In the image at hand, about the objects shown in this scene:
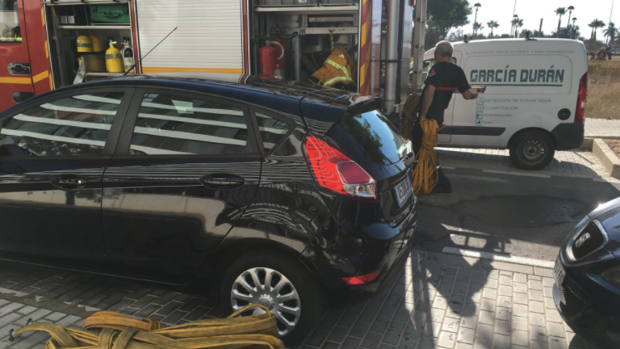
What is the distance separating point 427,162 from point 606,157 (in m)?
3.62

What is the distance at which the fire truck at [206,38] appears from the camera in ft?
18.5

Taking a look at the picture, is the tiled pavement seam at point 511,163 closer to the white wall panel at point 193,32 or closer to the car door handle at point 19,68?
the white wall panel at point 193,32

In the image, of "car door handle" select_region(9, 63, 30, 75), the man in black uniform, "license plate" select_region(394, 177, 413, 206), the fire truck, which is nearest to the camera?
"license plate" select_region(394, 177, 413, 206)

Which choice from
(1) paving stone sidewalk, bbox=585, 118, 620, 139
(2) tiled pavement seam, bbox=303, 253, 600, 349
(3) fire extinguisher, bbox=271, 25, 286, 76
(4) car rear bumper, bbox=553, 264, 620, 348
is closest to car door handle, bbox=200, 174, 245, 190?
(2) tiled pavement seam, bbox=303, 253, 600, 349

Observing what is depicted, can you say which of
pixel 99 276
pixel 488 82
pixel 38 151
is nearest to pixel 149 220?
pixel 99 276

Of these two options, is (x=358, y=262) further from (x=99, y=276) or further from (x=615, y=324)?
(x=99, y=276)

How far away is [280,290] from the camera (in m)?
2.84

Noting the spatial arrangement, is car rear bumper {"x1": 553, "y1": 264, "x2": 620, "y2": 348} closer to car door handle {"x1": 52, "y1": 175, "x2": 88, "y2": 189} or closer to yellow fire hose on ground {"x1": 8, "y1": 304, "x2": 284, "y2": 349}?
yellow fire hose on ground {"x1": 8, "y1": 304, "x2": 284, "y2": 349}

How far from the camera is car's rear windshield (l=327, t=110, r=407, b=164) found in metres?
2.84

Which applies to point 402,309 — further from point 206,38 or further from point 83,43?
point 83,43

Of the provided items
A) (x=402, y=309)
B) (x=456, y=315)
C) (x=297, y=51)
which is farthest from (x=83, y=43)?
(x=456, y=315)

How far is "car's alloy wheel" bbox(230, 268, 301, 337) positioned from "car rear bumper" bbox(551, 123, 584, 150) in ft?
20.6

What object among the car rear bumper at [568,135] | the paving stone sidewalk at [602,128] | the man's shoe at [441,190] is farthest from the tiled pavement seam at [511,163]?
the man's shoe at [441,190]

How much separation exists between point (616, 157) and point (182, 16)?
6.94m
